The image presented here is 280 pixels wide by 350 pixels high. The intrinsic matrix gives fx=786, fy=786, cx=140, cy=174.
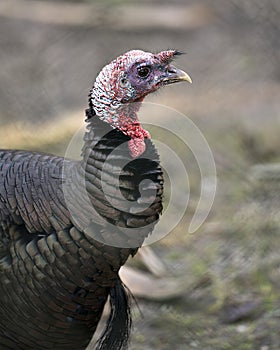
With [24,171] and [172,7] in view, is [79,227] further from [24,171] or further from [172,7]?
[172,7]

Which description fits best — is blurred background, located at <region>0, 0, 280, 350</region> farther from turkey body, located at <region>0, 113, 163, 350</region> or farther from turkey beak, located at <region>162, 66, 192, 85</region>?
turkey beak, located at <region>162, 66, 192, 85</region>

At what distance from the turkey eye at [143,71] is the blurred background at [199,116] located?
1571 millimetres

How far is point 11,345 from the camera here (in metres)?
3.25

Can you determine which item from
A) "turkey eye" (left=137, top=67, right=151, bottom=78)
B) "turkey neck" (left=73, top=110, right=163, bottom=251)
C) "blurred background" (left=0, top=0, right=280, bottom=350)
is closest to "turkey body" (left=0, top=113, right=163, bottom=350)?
"turkey neck" (left=73, top=110, right=163, bottom=251)

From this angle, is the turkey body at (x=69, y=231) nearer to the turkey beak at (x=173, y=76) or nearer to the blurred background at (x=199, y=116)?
the turkey beak at (x=173, y=76)

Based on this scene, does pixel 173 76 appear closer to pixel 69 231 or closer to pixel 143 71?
pixel 143 71

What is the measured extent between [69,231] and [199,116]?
12.2 ft

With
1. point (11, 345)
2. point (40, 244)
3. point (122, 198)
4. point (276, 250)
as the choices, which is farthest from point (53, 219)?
point (276, 250)

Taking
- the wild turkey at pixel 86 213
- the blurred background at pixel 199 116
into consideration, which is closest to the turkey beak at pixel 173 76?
the wild turkey at pixel 86 213

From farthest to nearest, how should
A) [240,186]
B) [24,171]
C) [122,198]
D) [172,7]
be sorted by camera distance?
1. [172,7]
2. [240,186]
3. [24,171]
4. [122,198]

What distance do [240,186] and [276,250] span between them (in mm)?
930

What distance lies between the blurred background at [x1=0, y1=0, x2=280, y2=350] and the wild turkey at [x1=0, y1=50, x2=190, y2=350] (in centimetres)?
120

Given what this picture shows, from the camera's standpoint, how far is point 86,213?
301cm

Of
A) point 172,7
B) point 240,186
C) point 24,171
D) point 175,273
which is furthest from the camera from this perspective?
point 172,7
